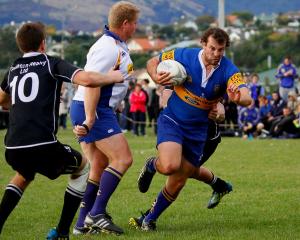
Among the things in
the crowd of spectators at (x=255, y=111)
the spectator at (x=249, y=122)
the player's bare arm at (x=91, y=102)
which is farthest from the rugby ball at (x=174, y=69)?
the spectator at (x=249, y=122)

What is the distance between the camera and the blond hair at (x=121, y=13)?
922 centimetres

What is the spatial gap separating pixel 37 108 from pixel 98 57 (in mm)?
1192

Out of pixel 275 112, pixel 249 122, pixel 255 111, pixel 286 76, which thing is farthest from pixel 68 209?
pixel 286 76

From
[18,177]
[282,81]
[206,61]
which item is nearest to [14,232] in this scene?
[18,177]

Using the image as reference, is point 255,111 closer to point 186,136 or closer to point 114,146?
point 186,136

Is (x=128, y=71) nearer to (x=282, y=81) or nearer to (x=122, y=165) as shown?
(x=122, y=165)

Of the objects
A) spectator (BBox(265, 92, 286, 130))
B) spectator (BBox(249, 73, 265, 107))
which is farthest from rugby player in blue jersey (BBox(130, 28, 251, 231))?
spectator (BBox(249, 73, 265, 107))

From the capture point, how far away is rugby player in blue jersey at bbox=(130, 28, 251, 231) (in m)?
9.12

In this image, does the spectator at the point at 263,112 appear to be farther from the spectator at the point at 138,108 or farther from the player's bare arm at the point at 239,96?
the player's bare arm at the point at 239,96

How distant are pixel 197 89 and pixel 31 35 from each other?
1.90m

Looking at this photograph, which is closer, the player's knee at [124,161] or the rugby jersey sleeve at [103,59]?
the rugby jersey sleeve at [103,59]

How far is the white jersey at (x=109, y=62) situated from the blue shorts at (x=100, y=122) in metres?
0.07

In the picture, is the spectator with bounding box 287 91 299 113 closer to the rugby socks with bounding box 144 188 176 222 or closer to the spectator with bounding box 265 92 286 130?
the spectator with bounding box 265 92 286 130

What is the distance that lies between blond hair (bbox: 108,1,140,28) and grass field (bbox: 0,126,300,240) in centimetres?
199
